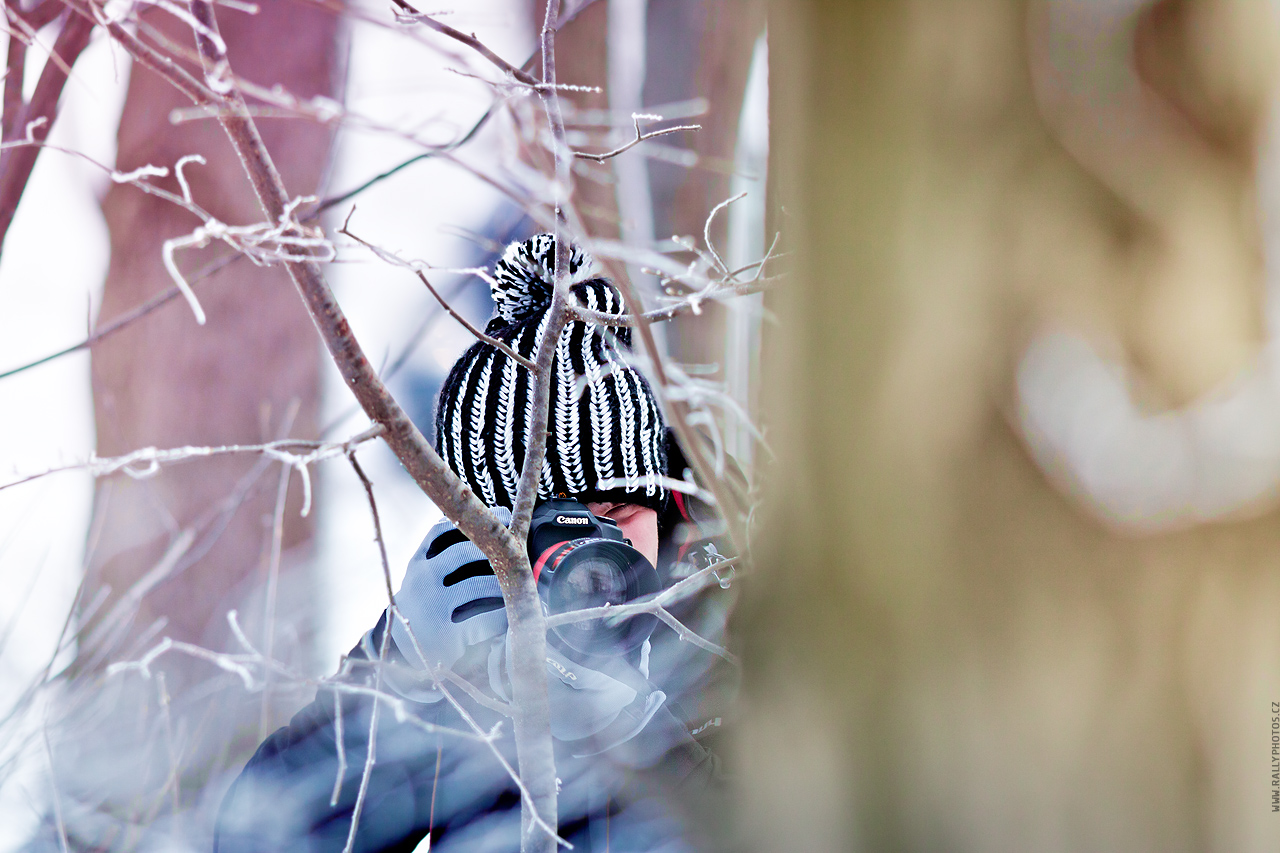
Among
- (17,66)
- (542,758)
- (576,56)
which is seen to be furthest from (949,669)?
(17,66)

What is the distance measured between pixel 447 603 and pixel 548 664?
0.06 m

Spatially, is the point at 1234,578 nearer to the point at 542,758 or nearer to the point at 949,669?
the point at 949,669

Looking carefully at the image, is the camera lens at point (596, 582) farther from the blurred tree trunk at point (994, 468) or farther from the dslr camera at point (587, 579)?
the blurred tree trunk at point (994, 468)

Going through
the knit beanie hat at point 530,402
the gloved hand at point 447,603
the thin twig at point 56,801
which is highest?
the knit beanie hat at point 530,402

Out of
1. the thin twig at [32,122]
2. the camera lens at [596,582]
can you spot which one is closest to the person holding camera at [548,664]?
the camera lens at [596,582]

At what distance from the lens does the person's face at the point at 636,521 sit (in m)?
0.50

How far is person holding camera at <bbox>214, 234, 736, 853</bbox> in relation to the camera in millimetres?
401

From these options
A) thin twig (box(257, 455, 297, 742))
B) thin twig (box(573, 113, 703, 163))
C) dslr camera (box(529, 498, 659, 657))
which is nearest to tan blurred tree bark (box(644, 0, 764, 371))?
thin twig (box(573, 113, 703, 163))

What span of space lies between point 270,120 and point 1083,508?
468 mm

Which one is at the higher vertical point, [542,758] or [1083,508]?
[1083,508]

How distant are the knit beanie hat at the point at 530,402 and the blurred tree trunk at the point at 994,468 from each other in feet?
1.11

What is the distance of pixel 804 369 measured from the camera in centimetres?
12

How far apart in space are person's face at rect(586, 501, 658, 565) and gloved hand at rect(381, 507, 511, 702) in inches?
3.3

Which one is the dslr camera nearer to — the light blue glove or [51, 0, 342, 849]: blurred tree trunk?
the light blue glove
